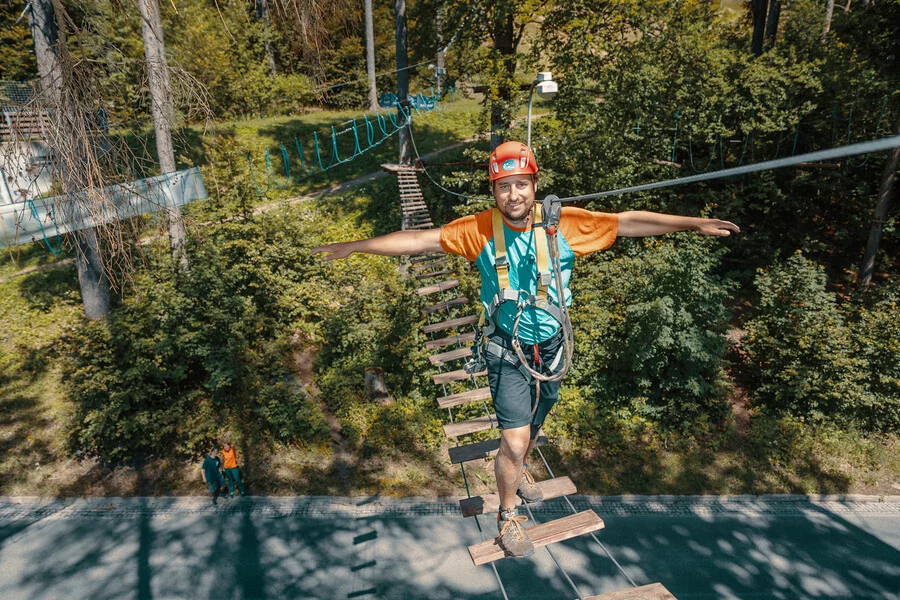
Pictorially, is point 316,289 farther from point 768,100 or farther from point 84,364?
point 768,100

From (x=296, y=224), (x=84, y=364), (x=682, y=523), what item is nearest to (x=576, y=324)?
(x=682, y=523)

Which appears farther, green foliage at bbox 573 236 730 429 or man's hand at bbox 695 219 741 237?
green foliage at bbox 573 236 730 429

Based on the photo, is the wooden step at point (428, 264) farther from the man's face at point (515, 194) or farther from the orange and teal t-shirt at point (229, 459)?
the man's face at point (515, 194)

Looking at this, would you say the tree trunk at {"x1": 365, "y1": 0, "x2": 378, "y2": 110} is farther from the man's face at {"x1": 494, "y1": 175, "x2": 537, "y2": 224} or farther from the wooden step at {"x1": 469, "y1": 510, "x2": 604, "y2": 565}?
the wooden step at {"x1": 469, "y1": 510, "x2": 604, "y2": 565}

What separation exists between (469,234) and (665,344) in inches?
244

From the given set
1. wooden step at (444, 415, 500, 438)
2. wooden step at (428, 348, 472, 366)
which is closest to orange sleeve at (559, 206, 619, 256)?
wooden step at (444, 415, 500, 438)

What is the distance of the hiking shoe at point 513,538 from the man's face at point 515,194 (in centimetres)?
220

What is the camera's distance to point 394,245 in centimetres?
360

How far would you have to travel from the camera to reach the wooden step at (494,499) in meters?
4.34

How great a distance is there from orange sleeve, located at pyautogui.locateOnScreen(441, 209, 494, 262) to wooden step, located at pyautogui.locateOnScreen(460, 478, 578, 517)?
6.85ft

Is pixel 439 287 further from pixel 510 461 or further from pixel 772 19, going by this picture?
pixel 772 19

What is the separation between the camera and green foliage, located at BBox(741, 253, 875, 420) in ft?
29.4

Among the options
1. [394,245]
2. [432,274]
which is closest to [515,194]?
[394,245]

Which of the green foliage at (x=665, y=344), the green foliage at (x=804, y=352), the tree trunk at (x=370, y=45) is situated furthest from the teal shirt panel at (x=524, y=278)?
the tree trunk at (x=370, y=45)
